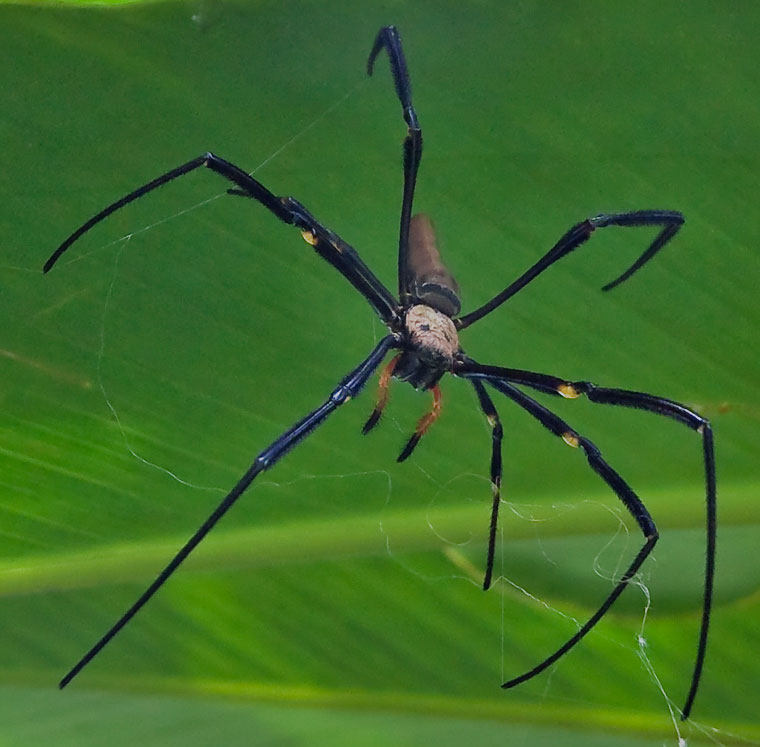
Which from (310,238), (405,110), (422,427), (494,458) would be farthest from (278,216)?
(494,458)

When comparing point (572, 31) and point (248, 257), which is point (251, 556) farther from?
point (572, 31)

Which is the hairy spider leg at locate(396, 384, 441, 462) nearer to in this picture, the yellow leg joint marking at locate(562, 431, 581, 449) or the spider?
the spider

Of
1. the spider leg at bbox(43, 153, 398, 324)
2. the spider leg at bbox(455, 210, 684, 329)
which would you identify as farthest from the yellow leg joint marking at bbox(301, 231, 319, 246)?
the spider leg at bbox(455, 210, 684, 329)

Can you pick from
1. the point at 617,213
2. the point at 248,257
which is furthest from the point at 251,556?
the point at 617,213

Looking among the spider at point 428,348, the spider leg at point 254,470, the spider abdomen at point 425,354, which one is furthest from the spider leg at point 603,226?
the spider leg at point 254,470

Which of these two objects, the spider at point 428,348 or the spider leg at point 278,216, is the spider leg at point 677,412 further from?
the spider leg at point 278,216

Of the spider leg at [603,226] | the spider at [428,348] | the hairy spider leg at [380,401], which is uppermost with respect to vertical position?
the spider leg at [603,226]
